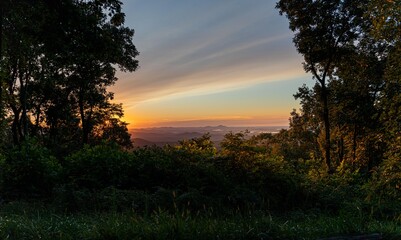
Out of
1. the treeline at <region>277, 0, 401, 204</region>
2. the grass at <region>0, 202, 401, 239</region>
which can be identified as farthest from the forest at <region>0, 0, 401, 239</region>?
the treeline at <region>277, 0, 401, 204</region>

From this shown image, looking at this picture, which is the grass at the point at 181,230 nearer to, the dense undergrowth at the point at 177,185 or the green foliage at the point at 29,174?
the dense undergrowth at the point at 177,185

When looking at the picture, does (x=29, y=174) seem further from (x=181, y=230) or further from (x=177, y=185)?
(x=181, y=230)

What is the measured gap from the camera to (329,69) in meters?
25.5

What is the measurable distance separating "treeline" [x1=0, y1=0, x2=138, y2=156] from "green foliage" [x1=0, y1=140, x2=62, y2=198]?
2.49 meters

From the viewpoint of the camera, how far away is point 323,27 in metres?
22.8

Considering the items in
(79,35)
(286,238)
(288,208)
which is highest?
(79,35)

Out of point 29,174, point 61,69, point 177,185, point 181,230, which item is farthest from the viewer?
point 61,69

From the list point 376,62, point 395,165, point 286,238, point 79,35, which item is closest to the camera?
point 286,238

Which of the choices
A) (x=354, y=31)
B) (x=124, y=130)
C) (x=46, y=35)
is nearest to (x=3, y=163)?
(x=46, y=35)

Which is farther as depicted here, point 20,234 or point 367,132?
point 367,132

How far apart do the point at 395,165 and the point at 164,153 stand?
25.2ft

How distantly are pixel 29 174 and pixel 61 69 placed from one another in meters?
22.1

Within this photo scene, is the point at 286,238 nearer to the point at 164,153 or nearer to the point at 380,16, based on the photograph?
the point at 164,153

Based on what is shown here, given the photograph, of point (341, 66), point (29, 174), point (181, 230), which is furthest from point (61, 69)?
point (181, 230)
